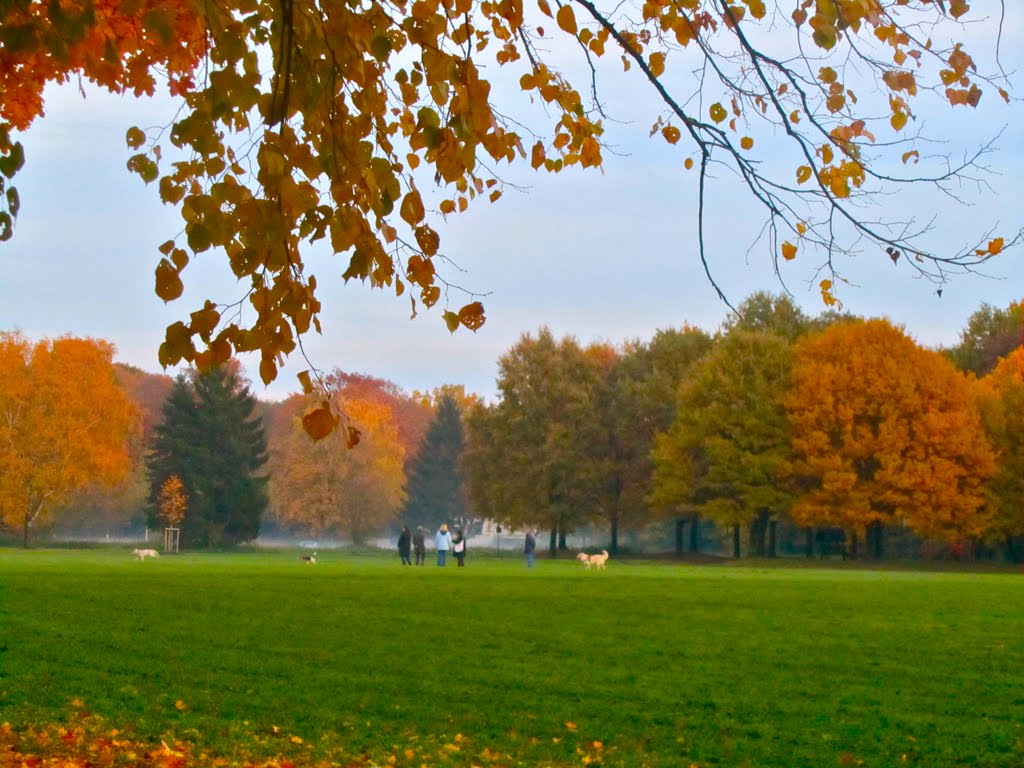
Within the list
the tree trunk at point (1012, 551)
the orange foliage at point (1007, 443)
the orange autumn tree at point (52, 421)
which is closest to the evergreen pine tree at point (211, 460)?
the orange autumn tree at point (52, 421)

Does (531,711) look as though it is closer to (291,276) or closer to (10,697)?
(10,697)

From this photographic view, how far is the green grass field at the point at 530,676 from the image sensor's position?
33.1 ft

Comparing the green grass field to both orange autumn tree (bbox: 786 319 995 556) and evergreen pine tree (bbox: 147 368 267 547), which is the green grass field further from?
evergreen pine tree (bbox: 147 368 267 547)

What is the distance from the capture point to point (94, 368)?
7438 cm

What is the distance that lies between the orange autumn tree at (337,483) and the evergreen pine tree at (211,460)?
5110 millimetres

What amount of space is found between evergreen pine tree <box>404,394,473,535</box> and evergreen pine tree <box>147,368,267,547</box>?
1066 inches

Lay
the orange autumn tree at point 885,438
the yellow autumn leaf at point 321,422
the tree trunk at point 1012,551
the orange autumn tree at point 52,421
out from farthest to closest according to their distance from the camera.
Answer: the orange autumn tree at point 52,421
the tree trunk at point 1012,551
the orange autumn tree at point 885,438
the yellow autumn leaf at point 321,422

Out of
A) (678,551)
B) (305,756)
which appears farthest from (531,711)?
(678,551)

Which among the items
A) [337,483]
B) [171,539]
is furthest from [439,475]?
[171,539]

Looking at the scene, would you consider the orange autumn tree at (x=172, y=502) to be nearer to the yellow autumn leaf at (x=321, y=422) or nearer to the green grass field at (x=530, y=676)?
the green grass field at (x=530, y=676)

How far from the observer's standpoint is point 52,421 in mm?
73750

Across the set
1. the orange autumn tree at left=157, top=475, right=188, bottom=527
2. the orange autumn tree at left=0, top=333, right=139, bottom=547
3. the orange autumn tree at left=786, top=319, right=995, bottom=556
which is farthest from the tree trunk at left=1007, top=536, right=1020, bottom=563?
the orange autumn tree at left=0, top=333, right=139, bottom=547

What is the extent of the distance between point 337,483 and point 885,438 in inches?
1661

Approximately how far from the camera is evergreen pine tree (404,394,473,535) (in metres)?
108
